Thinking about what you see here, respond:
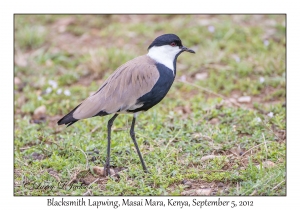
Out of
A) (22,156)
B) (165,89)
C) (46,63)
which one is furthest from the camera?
(46,63)

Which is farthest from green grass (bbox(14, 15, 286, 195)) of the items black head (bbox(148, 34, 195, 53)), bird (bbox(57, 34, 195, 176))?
black head (bbox(148, 34, 195, 53))

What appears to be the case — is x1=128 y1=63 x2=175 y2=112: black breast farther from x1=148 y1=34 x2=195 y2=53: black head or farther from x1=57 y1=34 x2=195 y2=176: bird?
x1=148 y1=34 x2=195 y2=53: black head

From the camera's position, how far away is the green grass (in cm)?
457

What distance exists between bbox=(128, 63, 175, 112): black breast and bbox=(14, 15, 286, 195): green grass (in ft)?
2.09

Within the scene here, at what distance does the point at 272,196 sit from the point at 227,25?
4.44 meters

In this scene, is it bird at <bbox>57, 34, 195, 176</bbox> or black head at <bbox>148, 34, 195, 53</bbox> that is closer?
bird at <bbox>57, 34, 195, 176</bbox>

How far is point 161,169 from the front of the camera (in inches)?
186

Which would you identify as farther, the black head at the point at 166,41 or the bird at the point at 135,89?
the black head at the point at 166,41

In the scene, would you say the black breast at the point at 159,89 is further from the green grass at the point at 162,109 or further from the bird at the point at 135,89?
the green grass at the point at 162,109

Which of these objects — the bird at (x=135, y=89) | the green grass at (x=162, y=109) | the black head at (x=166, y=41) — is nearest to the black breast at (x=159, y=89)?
the bird at (x=135, y=89)

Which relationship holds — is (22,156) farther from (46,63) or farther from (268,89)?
(268,89)

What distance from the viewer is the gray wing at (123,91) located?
15.1 ft

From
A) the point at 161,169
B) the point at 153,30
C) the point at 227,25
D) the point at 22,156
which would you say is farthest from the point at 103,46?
the point at 161,169

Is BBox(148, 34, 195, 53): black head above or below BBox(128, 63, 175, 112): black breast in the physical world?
above
